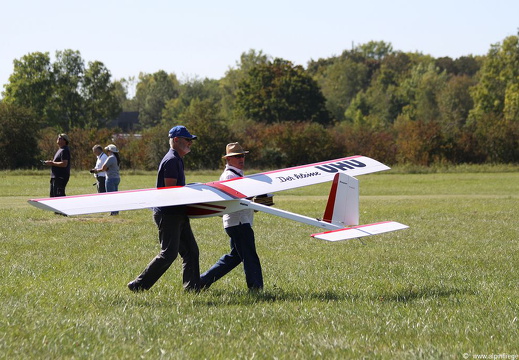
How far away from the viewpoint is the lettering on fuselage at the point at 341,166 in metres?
9.63

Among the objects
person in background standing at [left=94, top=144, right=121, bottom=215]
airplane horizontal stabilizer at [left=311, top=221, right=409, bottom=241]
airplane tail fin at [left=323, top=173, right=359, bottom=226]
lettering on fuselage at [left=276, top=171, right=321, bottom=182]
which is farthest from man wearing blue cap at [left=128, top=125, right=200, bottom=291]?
person in background standing at [left=94, top=144, right=121, bottom=215]

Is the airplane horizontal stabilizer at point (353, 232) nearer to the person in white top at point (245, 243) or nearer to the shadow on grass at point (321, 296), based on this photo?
the shadow on grass at point (321, 296)

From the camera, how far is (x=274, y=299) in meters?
8.10

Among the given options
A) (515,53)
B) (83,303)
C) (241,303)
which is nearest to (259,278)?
(241,303)

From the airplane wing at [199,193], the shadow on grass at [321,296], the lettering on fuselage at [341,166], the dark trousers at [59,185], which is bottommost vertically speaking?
the shadow on grass at [321,296]

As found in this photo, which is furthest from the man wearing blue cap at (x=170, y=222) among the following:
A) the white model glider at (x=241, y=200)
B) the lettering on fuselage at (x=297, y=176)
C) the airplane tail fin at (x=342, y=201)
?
the airplane tail fin at (x=342, y=201)

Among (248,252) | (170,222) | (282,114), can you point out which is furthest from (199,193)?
(282,114)

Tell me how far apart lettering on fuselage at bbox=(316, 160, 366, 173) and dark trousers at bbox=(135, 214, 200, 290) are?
228 centimetres

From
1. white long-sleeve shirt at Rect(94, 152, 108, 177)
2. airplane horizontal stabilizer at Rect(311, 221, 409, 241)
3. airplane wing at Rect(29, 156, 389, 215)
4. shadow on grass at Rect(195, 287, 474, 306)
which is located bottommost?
shadow on grass at Rect(195, 287, 474, 306)

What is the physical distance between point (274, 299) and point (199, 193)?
5.12 feet

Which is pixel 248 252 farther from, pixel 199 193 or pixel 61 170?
pixel 61 170

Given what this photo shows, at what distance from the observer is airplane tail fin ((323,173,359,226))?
28.4ft

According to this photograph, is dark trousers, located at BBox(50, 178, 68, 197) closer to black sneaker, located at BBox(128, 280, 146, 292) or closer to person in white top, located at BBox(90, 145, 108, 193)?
person in white top, located at BBox(90, 145, 108, 193)

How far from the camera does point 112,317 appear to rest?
676 cm
